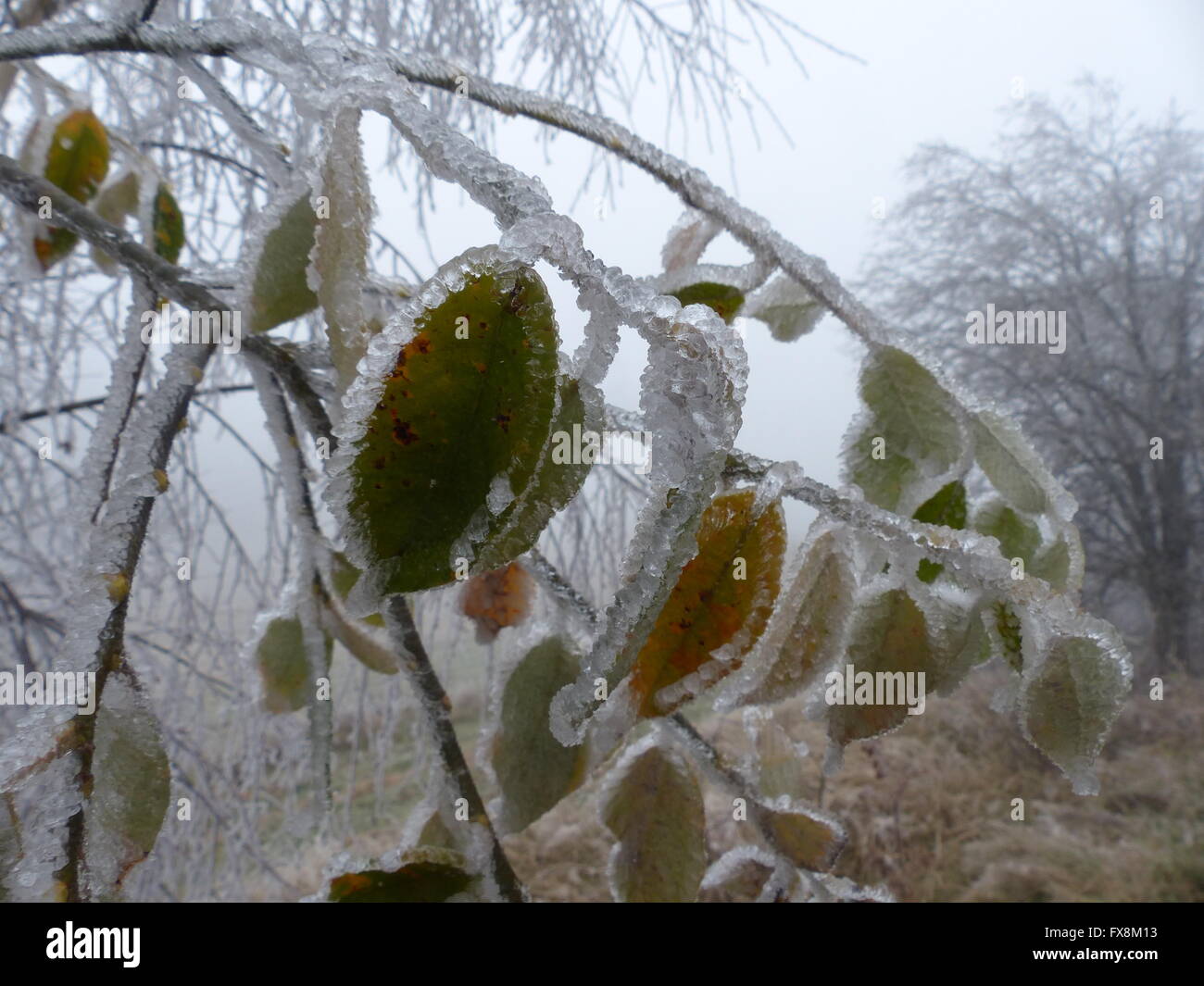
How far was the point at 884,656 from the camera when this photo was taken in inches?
9.6

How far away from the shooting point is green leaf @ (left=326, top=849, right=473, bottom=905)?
24cm

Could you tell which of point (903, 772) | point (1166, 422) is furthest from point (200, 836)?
point (1166, 422)

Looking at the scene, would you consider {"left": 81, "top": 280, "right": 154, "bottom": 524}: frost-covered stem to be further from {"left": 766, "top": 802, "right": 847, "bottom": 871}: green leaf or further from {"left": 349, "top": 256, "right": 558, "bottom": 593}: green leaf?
{"left": 766, "top": 802, "right": 847, "bottom": 871}: green leaf

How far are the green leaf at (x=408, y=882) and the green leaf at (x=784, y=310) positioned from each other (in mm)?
254

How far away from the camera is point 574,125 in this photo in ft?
0.74

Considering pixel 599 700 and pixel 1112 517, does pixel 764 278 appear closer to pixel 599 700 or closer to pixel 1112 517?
pixel 599 700

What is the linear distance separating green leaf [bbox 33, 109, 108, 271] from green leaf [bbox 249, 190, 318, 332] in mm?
333

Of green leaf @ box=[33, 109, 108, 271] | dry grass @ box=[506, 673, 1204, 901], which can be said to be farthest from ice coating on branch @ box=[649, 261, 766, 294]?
dry grass @ box=[506, 673, 1204, 901]

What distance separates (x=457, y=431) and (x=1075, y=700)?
18 cm

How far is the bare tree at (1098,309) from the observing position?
3064 millimetres

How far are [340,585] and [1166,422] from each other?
142 inches

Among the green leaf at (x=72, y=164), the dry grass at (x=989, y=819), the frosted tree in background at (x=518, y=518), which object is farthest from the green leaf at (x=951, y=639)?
the dry grass at (x=989, y=819)

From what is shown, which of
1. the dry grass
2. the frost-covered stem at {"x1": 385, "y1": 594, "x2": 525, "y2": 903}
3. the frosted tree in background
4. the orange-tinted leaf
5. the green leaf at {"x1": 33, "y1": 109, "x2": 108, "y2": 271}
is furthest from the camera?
the dry grass

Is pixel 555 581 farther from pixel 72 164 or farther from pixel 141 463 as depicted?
pixel 72 164
